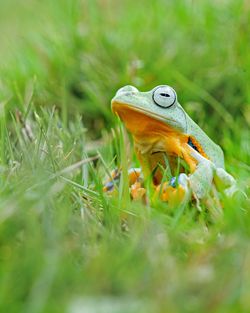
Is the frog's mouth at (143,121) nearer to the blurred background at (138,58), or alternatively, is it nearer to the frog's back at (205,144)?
the frog's back at (205,144)

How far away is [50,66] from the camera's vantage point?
16.3 ft

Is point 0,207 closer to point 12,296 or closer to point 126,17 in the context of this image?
point 12,296

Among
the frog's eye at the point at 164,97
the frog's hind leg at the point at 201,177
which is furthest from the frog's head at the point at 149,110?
the frog's hind leg at the point at 201,177

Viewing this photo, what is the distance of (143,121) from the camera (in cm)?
297

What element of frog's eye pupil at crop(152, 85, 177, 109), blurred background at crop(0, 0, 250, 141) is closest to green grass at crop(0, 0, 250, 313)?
blurred background at crop(0, 0, 250, 141)

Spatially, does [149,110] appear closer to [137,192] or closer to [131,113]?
[131,113]

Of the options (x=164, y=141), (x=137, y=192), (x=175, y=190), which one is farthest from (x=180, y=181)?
(x=164, y=141)

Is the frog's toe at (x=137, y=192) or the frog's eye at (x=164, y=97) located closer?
the frog's toe at (x=137, y=192)

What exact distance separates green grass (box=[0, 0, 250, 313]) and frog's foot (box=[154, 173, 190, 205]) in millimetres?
56

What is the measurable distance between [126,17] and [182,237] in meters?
3.43

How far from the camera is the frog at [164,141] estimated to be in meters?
2.87

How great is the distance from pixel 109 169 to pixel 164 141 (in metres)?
0.34

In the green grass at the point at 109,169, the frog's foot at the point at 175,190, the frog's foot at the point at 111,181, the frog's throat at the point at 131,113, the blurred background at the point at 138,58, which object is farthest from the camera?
the blurred background at the point at 138,58

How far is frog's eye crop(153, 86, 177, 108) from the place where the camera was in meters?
2.97
